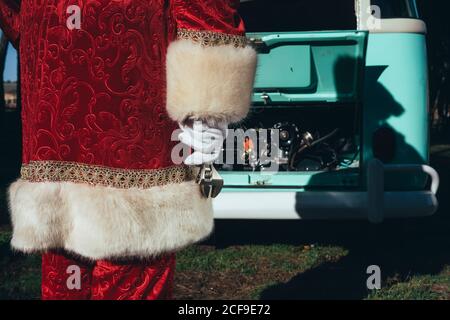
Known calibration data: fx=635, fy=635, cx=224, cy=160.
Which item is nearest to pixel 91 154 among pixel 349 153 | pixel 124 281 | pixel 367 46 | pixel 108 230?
pixel 108 230

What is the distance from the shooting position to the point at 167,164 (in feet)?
5.61

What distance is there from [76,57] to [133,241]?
19.3 inches

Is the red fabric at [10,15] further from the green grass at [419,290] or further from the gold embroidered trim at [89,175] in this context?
the green grass at [419,290]

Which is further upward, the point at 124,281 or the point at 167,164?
the point at 167,164

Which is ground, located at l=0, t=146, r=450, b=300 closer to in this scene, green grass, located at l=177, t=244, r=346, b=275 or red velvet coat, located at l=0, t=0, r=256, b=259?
green grass, located at l=177, t=244, r=346, b=275

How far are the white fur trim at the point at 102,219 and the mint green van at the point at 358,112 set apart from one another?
2.48 meters

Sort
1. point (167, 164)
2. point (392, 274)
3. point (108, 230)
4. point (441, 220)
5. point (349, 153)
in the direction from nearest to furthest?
point (108, 230), point (167, 164), point (392, 274), point (349, 153), point (441, 220)

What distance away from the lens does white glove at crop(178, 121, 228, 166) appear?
1.63m

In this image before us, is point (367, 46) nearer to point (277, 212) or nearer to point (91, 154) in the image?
point (277, 212)

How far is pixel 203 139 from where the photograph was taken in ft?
5.35

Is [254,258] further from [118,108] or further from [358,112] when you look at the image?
[118,108]

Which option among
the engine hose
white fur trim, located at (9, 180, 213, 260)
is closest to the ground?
the engine hose

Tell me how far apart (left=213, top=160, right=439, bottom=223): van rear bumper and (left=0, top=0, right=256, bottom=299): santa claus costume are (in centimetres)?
246

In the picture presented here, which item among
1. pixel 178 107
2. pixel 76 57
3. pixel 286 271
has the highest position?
pixel 76 57
